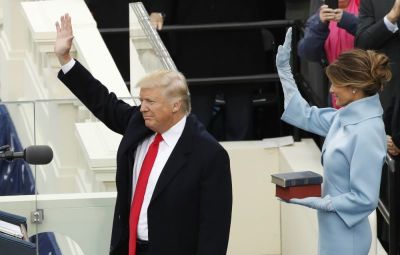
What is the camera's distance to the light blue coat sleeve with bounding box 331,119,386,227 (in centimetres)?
634

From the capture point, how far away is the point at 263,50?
1108 centimetres

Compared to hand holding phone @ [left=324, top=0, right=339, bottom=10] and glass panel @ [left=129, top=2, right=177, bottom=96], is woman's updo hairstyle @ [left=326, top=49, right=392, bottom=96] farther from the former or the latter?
hand holding phone @ [left=324, top=0, right=339, bottom=10]

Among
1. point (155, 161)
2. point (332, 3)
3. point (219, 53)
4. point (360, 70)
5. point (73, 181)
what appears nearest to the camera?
point (360, 70)

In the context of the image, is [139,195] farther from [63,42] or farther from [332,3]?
[332,3]

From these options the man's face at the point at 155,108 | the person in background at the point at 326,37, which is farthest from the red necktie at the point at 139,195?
the person in background at the point at 326,37

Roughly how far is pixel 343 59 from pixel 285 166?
4319 mm

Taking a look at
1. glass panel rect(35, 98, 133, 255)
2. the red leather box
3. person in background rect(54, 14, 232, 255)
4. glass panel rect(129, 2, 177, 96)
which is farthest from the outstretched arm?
the red leather box

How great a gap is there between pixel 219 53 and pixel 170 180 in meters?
4.56

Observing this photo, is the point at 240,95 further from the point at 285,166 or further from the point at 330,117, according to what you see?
the point at 330,117

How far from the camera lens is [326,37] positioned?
9023 mm

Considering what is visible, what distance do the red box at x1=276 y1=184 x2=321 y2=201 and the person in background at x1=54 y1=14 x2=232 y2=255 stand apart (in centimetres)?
28

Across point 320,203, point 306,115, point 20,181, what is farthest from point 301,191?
point 20,181

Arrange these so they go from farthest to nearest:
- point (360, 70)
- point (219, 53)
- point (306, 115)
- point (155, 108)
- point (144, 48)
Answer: point (219, 53)
point (144, 48)
point (306, 115)
point (155, 108)
point (360, 70)

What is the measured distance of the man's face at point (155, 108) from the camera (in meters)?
6.41
